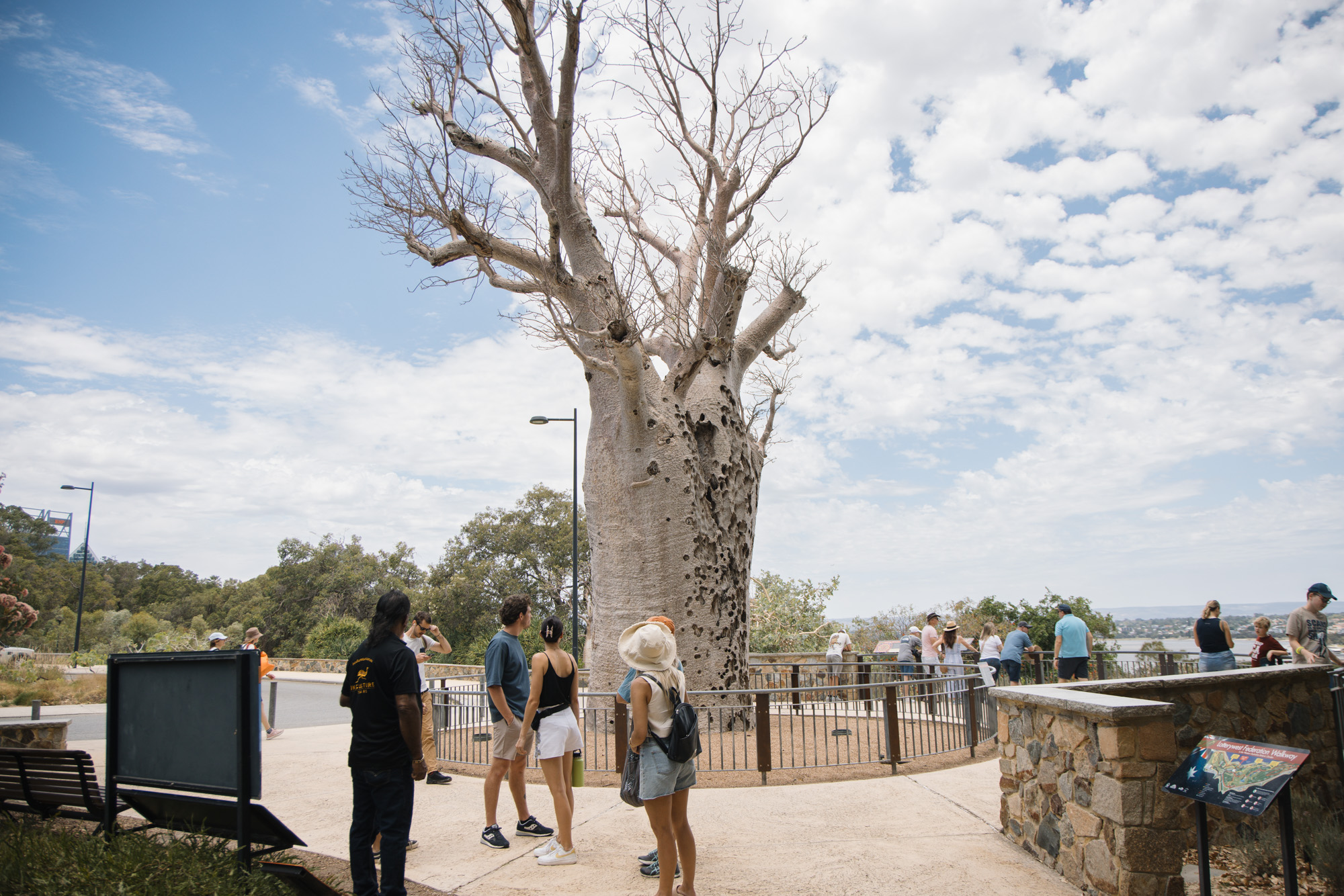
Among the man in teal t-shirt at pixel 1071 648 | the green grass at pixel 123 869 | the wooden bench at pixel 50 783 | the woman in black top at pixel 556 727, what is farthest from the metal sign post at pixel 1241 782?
the man in teal t-shirt at pixel 1071 648

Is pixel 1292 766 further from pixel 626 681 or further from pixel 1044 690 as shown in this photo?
pixel 626 681

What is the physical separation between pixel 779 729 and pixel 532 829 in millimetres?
3719

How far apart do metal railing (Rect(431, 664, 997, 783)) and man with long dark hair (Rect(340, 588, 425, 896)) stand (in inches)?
132

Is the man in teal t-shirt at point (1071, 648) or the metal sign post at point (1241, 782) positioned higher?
the metal sign post at point (1241, 782)

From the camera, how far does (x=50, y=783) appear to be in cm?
578

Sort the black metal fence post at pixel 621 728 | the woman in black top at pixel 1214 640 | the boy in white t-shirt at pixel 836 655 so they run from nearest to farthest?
the black metal fence post at pixel 621 728
the woman in black top at pixel 1214 640
the boy in white t-shirt at pixel 836 655

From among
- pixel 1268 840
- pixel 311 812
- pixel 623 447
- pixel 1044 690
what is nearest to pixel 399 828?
pixel 311 812

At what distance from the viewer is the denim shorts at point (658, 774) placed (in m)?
4.24

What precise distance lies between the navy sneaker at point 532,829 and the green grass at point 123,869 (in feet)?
6.42

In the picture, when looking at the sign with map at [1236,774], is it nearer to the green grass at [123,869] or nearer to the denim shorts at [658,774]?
the denim shorts at [658,774]

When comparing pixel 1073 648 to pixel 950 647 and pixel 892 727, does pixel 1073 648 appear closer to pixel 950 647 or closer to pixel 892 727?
pixel 950 647

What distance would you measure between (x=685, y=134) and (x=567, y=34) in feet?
10.7

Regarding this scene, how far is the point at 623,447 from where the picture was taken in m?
10.8

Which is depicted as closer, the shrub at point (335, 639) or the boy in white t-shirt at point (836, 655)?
the boy in white t-shirt at point (836, 655)
